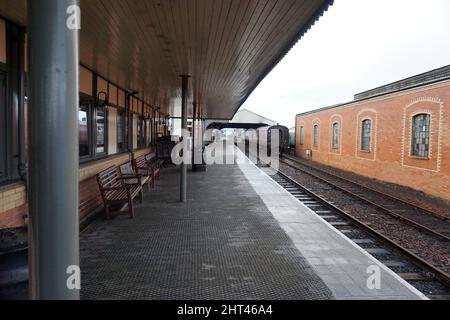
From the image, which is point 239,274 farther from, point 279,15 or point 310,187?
point 310,187

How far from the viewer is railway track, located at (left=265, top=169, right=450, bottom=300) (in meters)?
4.47

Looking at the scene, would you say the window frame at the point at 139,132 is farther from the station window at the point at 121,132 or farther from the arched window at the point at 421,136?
the arched window at the point at 421,136

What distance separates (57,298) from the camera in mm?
1916

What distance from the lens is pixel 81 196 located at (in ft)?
21.2

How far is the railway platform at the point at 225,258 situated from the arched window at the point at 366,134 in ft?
31.0

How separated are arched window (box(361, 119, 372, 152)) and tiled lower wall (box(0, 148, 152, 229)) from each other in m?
10.3

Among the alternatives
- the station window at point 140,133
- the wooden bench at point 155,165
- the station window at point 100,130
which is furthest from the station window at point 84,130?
the station window at point 140,133

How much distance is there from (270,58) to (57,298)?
5989 mm

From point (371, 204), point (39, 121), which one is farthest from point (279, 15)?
point (371, 204)

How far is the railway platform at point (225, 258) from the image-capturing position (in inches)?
141

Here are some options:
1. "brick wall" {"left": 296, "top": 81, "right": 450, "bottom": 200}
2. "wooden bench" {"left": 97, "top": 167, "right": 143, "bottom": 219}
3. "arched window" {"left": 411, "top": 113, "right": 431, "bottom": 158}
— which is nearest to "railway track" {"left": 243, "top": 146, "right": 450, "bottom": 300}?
"brick wall" {"left": 296, "top": 81, "right": 450, "bottom": 200}

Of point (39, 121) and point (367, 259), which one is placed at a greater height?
point (39, 121)

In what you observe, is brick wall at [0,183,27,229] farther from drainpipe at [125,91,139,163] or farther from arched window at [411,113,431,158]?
arched window at [411,113,431,158]

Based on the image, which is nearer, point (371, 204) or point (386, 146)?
point (371, 204)
